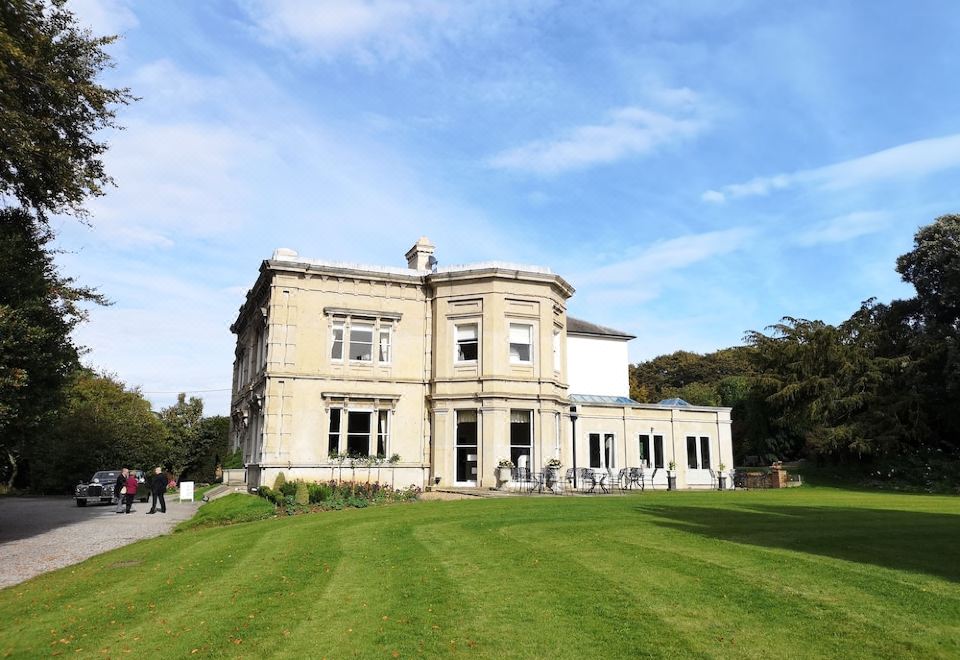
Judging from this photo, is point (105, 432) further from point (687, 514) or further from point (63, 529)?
point (687, 514)

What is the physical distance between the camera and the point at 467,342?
2847 cm

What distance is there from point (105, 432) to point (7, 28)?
107ft

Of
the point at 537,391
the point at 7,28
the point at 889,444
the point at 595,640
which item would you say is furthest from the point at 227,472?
the point at 889,444

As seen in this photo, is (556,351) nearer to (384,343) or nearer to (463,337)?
(463,337)

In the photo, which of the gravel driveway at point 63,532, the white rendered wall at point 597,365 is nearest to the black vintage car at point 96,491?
the gravel driveway at point 63,532

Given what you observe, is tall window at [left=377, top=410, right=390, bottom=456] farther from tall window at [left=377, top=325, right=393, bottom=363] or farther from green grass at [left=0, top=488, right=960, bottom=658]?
green grass at [left=0, top=488, right=960, bottom=658]

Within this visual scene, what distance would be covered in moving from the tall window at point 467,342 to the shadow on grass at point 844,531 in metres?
13.0

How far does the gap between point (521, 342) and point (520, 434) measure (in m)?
3.73

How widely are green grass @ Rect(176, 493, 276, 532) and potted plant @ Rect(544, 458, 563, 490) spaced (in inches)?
408

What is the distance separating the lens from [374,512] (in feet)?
60.5

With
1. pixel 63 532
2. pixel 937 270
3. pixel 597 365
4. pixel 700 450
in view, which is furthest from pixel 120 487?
pixel 937 270

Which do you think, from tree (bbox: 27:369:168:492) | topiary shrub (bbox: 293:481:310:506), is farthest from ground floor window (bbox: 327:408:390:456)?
tree (bbox: 27:369:168:492)

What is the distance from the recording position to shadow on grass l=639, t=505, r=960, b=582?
9000mm

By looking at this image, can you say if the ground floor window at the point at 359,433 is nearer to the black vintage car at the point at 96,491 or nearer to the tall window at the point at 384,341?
the tall window at the point at 384,341
